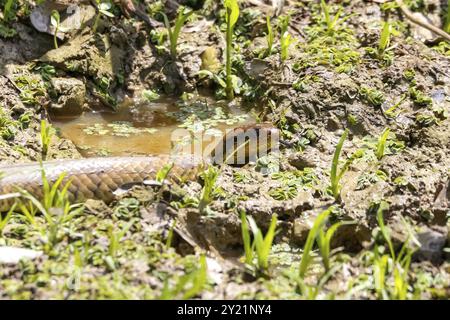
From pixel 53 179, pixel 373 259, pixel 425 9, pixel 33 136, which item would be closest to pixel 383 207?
pixel 373 259

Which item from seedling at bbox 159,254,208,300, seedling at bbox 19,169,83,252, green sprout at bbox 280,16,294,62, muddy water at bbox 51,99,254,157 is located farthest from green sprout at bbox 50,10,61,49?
seedling at bbox 159,254,208,300

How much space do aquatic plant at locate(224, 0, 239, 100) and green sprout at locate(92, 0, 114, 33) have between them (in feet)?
4.16

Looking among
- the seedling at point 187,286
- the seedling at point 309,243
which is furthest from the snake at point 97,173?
the seedling at point 309,243

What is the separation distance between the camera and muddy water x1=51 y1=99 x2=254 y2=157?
6406mm

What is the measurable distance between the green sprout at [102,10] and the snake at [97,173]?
79.6 inches

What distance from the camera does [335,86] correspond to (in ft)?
21.8

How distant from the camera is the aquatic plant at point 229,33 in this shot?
677 cm

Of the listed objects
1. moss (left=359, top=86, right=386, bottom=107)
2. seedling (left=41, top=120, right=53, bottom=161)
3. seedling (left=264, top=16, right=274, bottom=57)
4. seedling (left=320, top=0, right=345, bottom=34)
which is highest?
seedling (left=320, top=0, right=345, bottom=34)

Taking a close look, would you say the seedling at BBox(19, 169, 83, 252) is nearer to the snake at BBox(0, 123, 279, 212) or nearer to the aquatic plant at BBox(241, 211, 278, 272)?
the snake at BBox(0, 123, 279, 212)

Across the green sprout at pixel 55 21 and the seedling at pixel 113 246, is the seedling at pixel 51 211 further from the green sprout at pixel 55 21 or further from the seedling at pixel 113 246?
the green sprout at pixel 55 21

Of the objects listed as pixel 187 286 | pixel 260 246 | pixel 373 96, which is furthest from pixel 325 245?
pixel 373 96

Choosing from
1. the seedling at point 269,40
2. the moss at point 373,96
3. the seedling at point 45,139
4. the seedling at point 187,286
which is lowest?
the seedling at point 187,286
